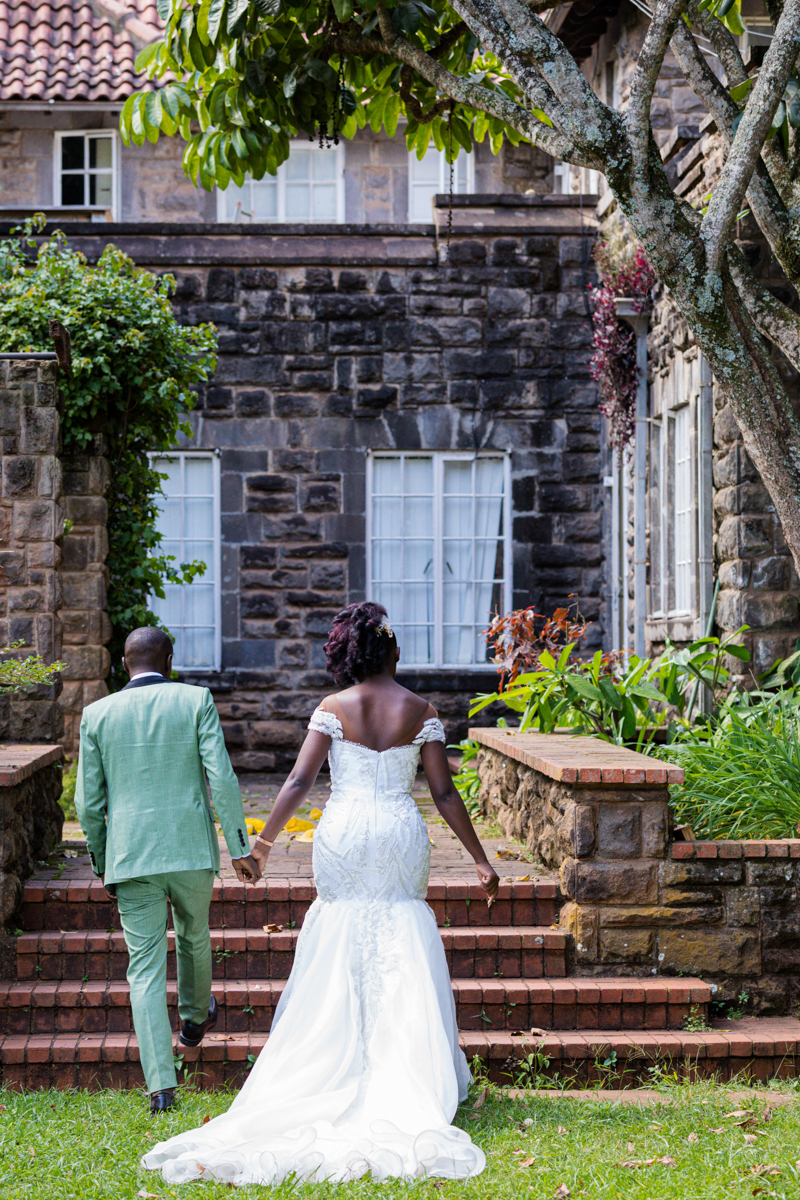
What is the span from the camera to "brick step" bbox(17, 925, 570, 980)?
5477 millimetres

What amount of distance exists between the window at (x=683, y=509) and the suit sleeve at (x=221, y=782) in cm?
479

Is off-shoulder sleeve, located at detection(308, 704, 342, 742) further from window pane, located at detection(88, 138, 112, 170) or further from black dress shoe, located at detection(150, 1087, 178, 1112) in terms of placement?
window pane, located at detection(88, 138, 112, 170)

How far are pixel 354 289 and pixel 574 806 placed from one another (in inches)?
266

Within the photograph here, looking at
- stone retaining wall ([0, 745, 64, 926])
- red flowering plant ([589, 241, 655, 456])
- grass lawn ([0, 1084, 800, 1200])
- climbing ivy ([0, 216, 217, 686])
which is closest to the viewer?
grass lawn ([0, 1084, 800, 1200])

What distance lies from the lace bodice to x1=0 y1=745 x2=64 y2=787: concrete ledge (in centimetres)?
165

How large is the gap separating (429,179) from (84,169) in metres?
3.66

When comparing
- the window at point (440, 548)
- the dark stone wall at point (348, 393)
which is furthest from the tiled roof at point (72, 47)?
the window at point (440, 548)

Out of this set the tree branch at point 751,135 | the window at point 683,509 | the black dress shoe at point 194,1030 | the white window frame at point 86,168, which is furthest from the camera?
the white window frame at point 86,168

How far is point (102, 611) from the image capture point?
8727 mm

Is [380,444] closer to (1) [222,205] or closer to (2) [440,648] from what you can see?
(2) [440,648]

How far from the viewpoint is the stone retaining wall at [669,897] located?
17.8ft

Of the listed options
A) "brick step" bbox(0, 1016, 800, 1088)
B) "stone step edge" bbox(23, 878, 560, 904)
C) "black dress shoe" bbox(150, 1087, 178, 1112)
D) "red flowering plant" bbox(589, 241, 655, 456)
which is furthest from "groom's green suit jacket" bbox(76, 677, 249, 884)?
"red flowering plant" bbox(589, 241, 655, 456)

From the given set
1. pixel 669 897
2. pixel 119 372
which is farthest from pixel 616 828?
pixel 119 372

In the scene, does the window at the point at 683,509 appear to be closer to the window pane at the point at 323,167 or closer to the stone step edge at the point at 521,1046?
the stone step edge at the point at 521,1046
